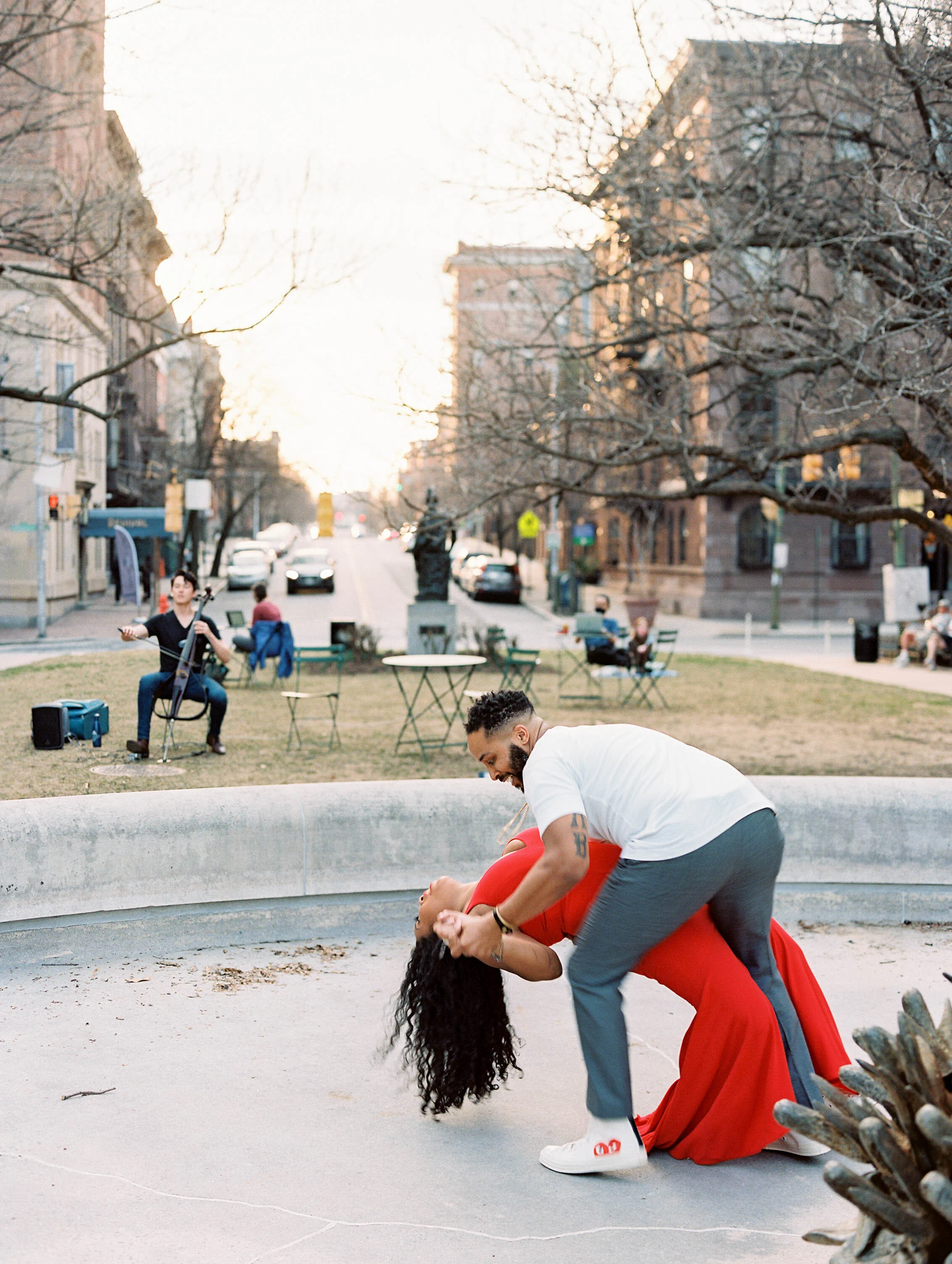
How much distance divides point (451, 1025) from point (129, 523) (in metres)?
41.6

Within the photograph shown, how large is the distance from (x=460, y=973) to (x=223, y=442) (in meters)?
58.3

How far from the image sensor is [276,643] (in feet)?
57.4

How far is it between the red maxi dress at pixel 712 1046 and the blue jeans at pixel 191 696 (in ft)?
24.1

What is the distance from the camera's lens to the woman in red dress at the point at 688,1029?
4062mm

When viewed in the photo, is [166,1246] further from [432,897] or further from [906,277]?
[906,277]

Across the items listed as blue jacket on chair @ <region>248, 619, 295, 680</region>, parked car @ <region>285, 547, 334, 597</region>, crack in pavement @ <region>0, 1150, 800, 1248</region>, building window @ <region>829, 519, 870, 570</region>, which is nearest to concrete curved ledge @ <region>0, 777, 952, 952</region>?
crack in pavement @ <region>0, 1150, 800, 1248</region>

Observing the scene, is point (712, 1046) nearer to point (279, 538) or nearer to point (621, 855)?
point (621, 855)

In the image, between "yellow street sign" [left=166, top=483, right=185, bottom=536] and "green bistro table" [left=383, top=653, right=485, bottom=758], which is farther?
"yellow street sign" [left=166, top=483, right=185, bottom=536]

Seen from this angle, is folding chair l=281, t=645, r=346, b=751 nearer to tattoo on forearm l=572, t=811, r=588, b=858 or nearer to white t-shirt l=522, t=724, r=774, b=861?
white t-shirt l=522, t=724, r=774, b=861

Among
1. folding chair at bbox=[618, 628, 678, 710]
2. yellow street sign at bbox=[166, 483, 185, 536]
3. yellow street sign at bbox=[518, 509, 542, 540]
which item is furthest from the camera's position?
yellow street sign at bbox=[518, 509, 542, 540]

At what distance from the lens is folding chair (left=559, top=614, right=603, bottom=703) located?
58.3ft

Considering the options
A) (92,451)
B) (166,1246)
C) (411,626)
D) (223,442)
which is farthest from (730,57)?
(223,442)

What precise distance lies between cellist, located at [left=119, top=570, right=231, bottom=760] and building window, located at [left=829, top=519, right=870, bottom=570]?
35.3 metres

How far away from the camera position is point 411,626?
907 inches
